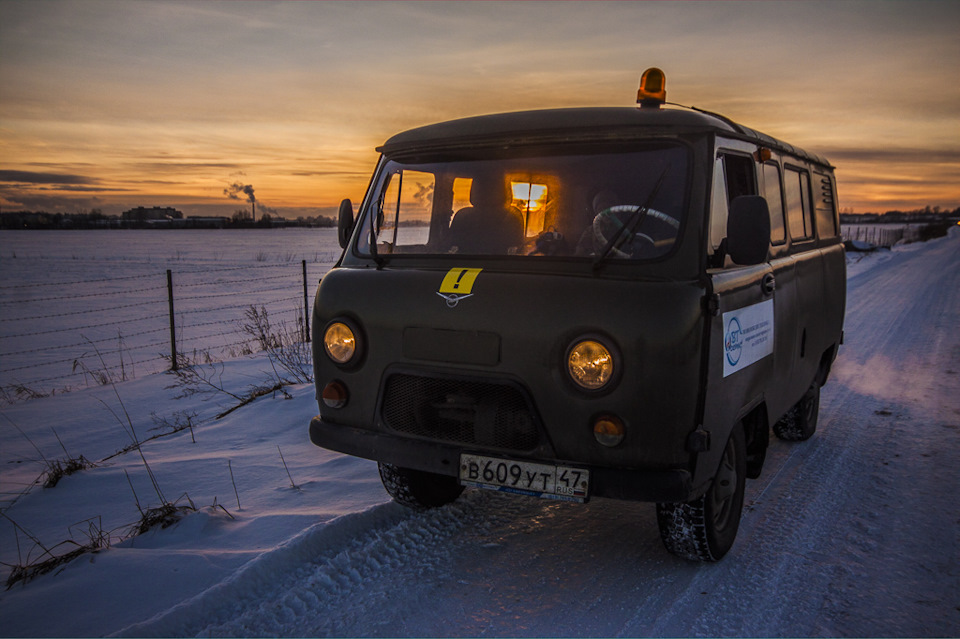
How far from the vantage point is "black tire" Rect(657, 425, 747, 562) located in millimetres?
3328

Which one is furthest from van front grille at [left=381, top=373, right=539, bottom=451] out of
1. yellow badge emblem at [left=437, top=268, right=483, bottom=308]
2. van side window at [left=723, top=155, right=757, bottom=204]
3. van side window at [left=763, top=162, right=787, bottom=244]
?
van side window at [left=763, top=162, right=787, bottom=244]

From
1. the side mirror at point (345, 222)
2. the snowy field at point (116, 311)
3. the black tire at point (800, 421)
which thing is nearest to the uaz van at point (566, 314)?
the side mirror at point (345, 222)

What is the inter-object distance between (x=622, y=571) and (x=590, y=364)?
4.01 feet

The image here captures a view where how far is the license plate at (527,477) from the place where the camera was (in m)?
2.99

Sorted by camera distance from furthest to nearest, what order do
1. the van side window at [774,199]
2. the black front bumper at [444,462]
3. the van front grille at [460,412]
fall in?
the van side window at [774,199] < the van front grille at [460,412] < the black front bumper at [444,462]

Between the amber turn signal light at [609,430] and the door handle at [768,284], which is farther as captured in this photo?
the door handle at [768,284]

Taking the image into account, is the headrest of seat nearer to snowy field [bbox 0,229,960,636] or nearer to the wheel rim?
the wheel rim

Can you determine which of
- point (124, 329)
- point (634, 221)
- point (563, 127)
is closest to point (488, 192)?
point (563, 127)

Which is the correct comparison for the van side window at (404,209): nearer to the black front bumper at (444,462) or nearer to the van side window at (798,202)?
the black front bumper at (444,462)

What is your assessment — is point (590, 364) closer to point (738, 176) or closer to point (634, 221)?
point (634, 221)

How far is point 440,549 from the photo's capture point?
3.65m

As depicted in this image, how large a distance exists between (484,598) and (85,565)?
2.03m

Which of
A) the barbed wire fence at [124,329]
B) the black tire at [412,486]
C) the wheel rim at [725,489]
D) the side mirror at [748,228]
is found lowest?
the barbed wire fence at [124,329]

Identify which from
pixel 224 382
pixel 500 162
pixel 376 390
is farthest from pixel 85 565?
pixel 224 382
